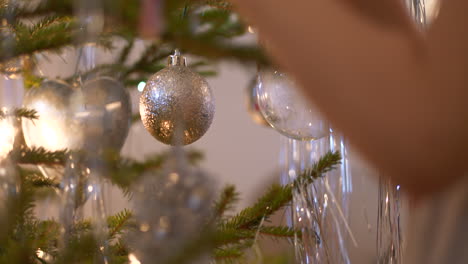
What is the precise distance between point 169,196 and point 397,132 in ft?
0.34

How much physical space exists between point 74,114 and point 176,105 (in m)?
0.10

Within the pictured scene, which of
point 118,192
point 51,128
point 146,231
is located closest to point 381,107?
point 146,231

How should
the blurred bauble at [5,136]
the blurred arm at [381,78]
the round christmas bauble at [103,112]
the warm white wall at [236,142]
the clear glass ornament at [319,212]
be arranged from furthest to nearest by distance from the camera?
the warm white wall at [236,142] < the clear glass ornament at [319,212] < the blurred bauble at [5,136] < the round christmas bauble at [103,112] < the blurred arm at [381,78]

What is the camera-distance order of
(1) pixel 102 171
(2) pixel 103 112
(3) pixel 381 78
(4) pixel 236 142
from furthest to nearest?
(4) pixel 236 142, (2) pixel 103 112, (1) pixel 102 171, (3) pixel 381 78

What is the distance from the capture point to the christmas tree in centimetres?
27

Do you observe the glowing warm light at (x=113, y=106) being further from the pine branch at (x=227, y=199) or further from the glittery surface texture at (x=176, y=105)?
the pine branch at (x=227, y=199)

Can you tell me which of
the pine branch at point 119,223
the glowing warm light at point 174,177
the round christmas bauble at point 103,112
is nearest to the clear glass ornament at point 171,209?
the glowing warm light at point 174,177

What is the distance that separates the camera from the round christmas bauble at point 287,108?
0.55 m

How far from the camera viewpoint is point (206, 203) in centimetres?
25

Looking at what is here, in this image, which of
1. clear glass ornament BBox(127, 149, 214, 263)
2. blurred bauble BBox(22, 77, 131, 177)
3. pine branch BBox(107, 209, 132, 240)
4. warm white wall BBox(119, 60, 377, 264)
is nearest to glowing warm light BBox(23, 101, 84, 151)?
blurred bauble BBox(22, 77, 131, 177)

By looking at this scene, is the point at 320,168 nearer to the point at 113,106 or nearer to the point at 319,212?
the point at 319,212

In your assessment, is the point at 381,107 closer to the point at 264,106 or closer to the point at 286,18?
the point at 286,18

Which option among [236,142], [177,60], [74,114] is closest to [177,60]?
[177,60]

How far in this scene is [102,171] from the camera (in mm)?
350
